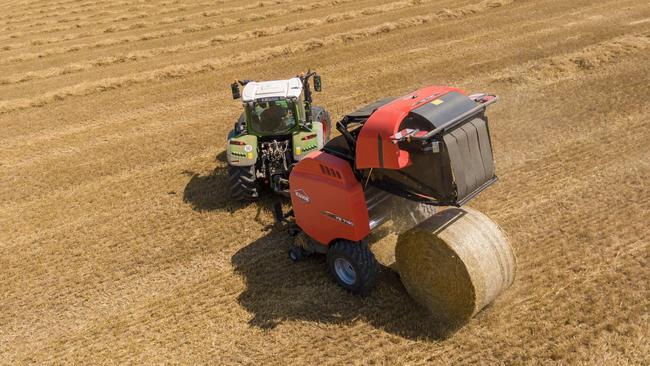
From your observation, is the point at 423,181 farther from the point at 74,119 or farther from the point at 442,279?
the point at 74,119

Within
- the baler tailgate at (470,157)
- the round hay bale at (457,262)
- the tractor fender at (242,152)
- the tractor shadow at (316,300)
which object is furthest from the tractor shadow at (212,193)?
the baler tailgate at (470,157)

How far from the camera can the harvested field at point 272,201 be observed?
6773 mm

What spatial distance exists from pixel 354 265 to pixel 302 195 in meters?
1.36

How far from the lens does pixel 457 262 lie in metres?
6.18

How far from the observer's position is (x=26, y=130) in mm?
14789

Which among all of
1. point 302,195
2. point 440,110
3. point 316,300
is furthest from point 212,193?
point 440,110

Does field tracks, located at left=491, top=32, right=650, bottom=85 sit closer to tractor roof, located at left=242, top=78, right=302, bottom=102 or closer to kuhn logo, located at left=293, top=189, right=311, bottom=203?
tractor roof, located at left=242, top=78, right=302, bottom=102

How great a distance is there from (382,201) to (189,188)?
5.13 meters

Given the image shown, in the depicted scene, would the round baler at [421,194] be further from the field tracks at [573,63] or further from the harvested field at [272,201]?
the field tracks at [573,63]

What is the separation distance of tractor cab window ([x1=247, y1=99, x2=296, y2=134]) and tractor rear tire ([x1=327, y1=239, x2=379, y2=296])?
3265 mm

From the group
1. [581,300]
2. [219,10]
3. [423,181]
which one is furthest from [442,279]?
[219,10]

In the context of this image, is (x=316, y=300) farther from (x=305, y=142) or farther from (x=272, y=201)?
(x=305, y=142)

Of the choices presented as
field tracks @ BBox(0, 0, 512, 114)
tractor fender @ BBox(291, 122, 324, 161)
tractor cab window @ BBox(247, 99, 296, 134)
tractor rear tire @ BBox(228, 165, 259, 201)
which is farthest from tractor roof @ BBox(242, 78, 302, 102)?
field tracks @ BBox(0, 0, 512, 114)

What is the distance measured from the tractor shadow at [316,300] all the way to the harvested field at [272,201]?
3 cm
